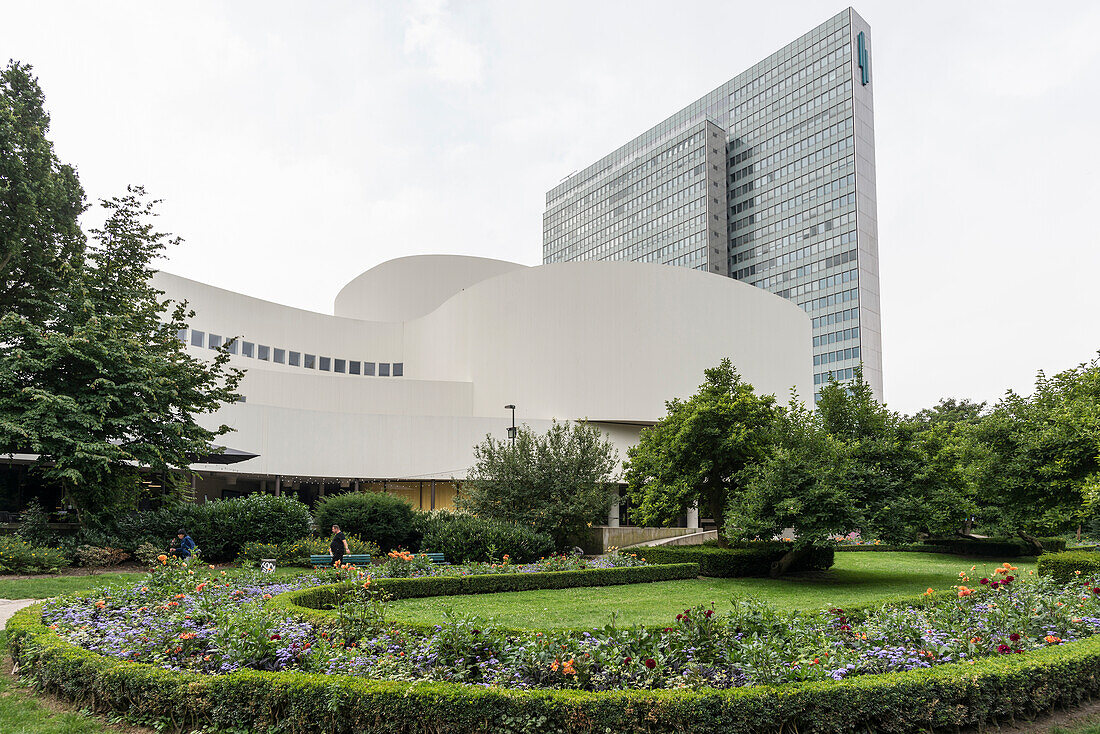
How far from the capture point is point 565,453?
2773 cm

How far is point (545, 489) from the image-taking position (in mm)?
26969

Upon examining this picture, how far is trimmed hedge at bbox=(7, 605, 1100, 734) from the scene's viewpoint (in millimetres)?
5738

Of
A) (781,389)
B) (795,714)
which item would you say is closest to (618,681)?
(795,714)

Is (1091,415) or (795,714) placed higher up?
(1091,415)

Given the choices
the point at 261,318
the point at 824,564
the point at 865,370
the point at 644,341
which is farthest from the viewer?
the point at 865,370

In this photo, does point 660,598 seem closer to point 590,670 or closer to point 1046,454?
point 590,670

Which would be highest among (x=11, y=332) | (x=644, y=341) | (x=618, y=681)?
(x=644, y=341)

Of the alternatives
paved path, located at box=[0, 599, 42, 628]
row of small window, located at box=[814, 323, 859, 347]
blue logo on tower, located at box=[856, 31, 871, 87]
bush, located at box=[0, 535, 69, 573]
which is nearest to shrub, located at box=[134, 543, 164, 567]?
bush, located at box=[0, 535, 69, 573]

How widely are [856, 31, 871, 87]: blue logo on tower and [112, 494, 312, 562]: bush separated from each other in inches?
3809

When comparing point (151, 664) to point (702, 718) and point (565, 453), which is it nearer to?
point (702, 718)

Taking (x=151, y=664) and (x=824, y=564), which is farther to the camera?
(x=824, y=564)

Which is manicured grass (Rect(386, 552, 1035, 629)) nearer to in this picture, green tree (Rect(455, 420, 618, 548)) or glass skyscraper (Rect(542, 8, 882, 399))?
green tree (Rect(455, 420, 618, 548))

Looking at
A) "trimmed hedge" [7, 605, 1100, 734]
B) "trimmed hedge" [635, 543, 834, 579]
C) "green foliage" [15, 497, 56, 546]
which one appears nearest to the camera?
"trimmed hedge" [7, 605, 1100, 734]

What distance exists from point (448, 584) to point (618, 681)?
→ 11092 mm
